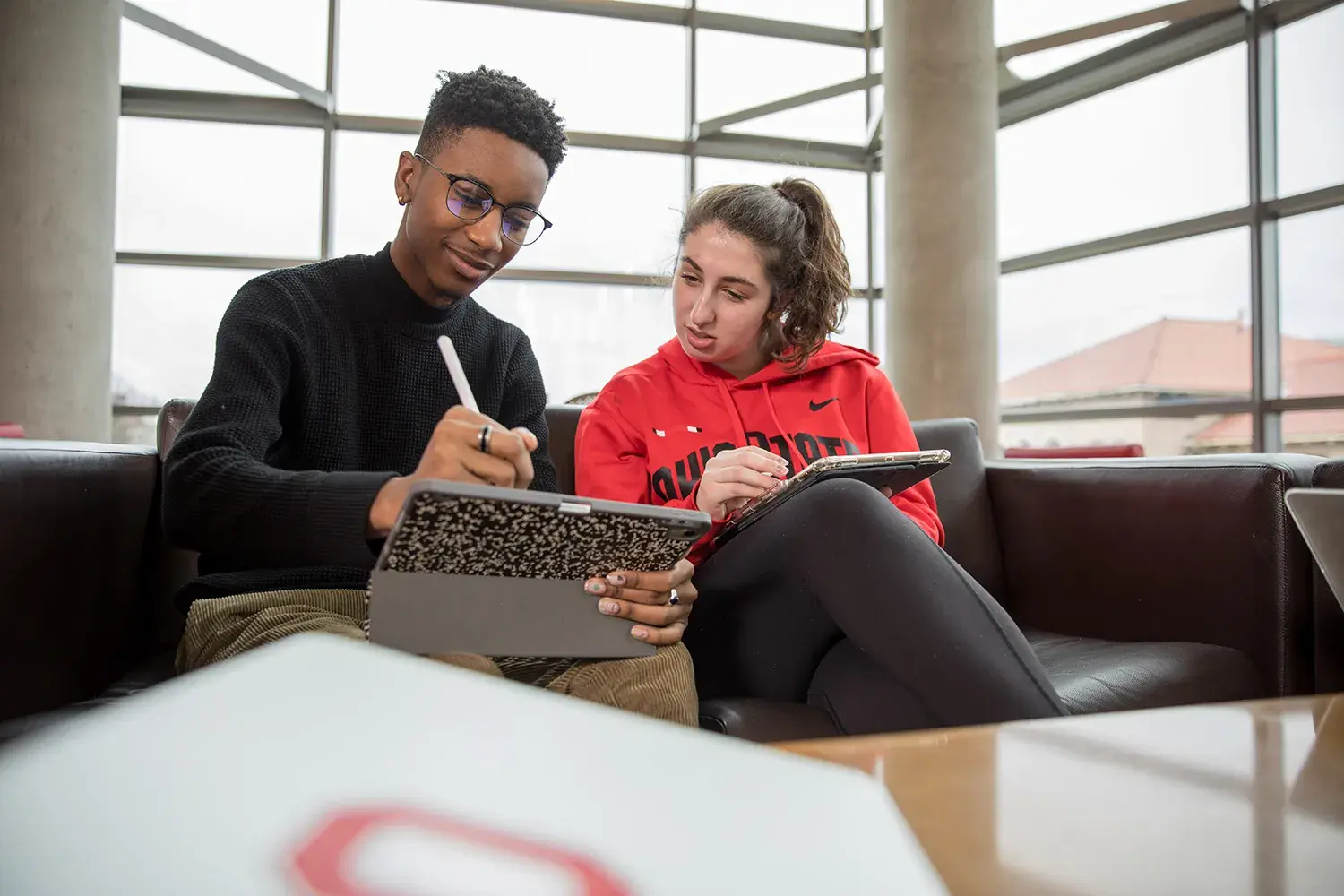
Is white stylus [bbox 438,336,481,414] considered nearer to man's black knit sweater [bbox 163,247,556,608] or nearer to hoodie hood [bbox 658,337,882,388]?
man's black knit sweater [bbox 163,247,556,608]

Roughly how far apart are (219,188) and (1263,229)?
5489mm

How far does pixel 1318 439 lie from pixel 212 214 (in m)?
5.79

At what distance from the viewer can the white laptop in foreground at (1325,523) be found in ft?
2.23

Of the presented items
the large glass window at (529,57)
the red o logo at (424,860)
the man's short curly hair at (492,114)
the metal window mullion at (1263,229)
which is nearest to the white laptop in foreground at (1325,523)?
the red o logo at (424,860)

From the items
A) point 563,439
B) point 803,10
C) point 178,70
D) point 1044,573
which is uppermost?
point 803,10

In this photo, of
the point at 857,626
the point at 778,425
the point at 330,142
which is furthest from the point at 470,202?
the point at 330,142

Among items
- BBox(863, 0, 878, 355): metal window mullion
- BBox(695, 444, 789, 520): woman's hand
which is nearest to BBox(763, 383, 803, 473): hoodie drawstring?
BBox(695, 444, 789, 520): woman's hand

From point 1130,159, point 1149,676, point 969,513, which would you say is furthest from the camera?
point 1130,159

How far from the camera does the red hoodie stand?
5.01 feet

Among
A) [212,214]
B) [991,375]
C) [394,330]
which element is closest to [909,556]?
[394,330]

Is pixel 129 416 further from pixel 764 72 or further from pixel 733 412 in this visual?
pixel 733 412

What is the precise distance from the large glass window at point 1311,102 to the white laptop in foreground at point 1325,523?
14.6 feet

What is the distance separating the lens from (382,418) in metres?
1.28

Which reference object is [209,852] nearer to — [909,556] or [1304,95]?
[909,556]
